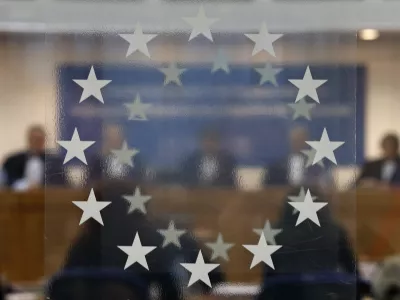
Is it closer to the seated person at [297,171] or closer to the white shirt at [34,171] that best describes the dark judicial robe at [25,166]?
the white shirt at [34,171]

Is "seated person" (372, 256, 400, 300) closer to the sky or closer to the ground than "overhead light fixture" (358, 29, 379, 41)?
closer to the ground

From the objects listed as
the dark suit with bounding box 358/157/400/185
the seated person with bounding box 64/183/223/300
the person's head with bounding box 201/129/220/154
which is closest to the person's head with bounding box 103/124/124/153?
the seated person with bounding box 64/183/223/300

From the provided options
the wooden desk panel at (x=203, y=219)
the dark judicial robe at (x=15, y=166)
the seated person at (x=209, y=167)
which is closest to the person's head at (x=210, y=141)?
the seated person at (x=209, y=167)

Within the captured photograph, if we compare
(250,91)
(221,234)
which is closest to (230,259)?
(221,234)

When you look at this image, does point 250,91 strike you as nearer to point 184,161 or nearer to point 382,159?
point 184,161

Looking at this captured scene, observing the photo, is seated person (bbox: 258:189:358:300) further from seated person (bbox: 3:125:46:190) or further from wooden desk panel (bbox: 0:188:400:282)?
seated person (bbox: 3:125:46:190)

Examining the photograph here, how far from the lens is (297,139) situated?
1538 mm

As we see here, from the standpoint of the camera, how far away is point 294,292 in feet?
5.07

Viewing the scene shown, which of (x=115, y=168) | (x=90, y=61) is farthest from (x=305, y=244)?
(x=90, y=61)

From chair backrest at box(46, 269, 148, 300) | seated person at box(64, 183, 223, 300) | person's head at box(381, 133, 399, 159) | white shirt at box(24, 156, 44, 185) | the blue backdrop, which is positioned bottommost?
chair backrest at box(46, 269, 148, 300)

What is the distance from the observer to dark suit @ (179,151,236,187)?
1534mm

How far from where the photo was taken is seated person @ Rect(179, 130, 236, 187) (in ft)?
5.03

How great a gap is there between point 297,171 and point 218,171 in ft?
0.68

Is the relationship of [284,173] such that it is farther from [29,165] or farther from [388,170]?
[29,165]
